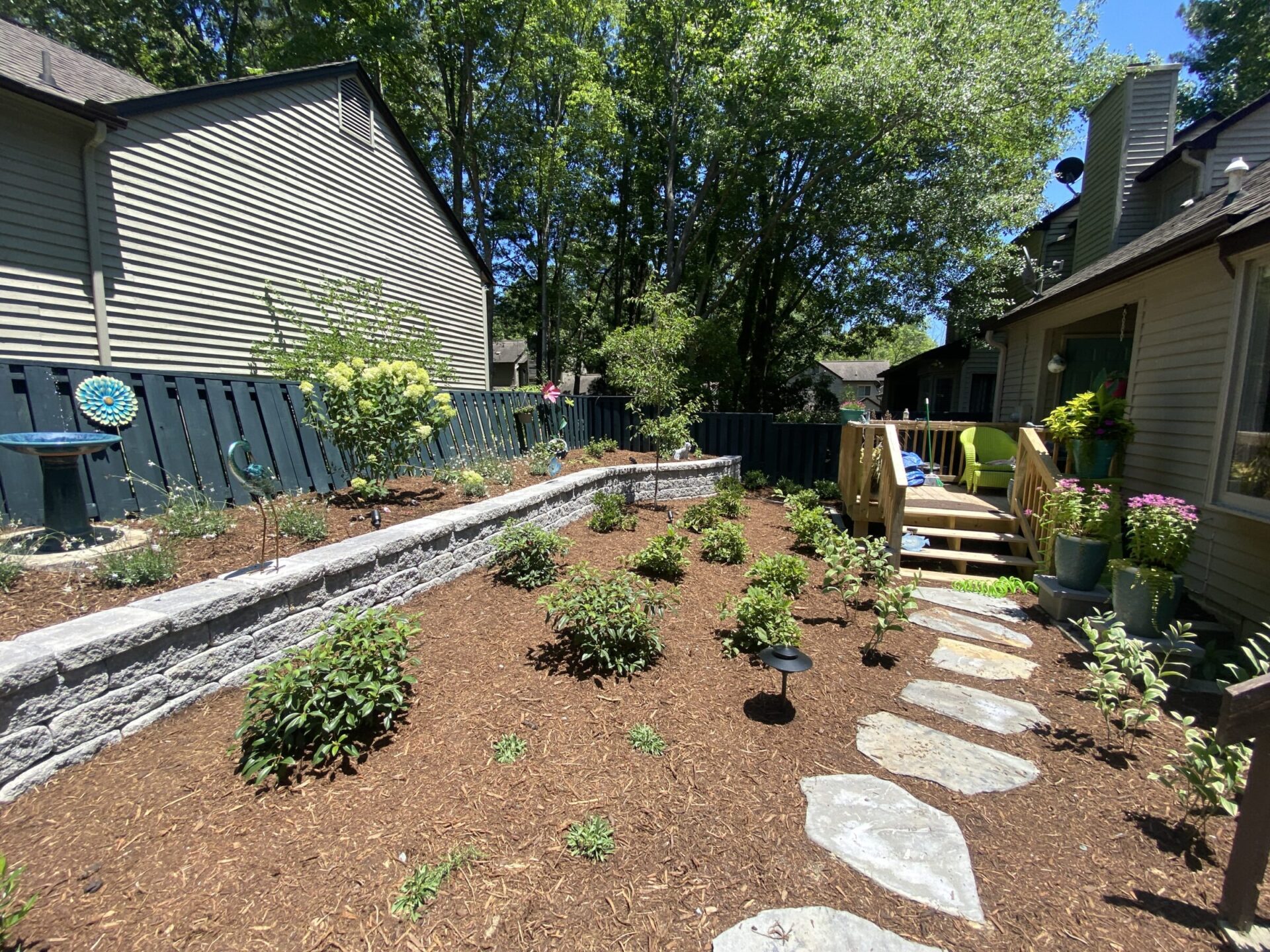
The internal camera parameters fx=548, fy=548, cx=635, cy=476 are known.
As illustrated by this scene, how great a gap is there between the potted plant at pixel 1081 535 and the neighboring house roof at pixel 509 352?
30880mm

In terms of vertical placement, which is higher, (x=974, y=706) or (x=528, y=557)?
(x=528, y=557)

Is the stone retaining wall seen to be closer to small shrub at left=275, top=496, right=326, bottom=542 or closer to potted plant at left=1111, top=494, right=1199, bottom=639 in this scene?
small shrub at left=275, top=496, right=326, bottom=542

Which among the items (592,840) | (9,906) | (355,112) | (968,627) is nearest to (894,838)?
(592,840)

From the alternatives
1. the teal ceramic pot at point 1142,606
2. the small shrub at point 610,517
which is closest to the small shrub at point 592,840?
the teal ceramic pot at point 1142,606

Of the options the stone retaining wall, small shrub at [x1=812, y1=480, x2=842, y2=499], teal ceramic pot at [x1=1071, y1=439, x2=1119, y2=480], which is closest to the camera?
the stone retaining wall

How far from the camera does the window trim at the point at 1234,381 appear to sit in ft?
12.9

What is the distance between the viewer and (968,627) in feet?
13.7

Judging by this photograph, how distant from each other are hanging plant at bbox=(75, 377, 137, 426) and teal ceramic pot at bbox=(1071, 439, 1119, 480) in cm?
741

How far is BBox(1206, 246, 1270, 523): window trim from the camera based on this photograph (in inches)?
154

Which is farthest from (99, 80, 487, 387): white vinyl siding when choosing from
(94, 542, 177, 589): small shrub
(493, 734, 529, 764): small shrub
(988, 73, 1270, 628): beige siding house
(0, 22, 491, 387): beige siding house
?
(988, 73, 1270, 628): beige siding house

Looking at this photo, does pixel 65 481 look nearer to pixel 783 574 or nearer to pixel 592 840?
pixel 592 840

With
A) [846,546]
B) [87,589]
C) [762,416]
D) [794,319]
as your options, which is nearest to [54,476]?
[87,589]

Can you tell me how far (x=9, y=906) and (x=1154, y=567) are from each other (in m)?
5.59

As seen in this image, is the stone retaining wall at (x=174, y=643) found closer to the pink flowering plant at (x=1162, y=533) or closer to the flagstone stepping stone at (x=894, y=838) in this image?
the flagstone stepping stone at (x=894, y=838)
